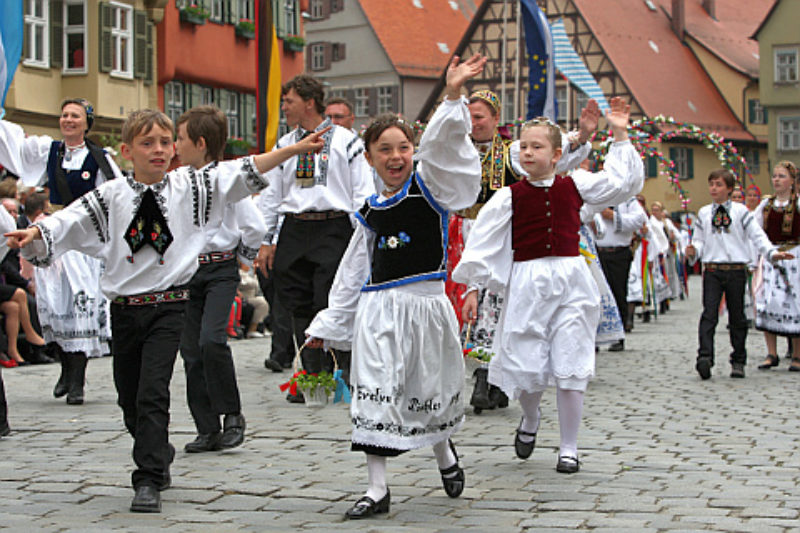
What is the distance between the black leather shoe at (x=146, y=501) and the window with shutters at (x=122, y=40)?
91.4 ft

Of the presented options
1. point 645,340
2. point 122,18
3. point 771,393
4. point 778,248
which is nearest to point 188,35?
point 122,18

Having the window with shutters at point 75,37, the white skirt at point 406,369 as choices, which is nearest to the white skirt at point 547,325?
the white skirt at point 406,369

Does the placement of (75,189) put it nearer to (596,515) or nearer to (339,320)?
(339,320)

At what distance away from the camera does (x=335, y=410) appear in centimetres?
982

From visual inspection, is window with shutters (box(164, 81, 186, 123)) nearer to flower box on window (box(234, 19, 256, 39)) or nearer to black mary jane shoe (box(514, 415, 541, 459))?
flower box on window (box(234, 19, 256, 39))

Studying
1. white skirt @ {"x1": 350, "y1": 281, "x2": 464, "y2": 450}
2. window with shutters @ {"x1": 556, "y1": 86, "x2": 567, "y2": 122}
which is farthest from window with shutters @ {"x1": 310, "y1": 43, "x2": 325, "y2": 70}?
white skirt @ {"x1": 350, "y1": 281, "x2": 464, "y2": 450}

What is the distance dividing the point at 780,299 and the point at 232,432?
8030 millimetres

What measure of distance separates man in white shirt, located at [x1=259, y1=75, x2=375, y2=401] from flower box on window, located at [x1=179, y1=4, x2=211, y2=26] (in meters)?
27.7

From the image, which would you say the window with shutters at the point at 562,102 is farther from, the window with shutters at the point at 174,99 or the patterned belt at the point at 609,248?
the patterned belt at the point at 609,248

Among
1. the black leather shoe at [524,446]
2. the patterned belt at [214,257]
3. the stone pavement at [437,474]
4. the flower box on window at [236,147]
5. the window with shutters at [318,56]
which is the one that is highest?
the window with shutters at [318,56]

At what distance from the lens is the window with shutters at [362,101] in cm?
6719

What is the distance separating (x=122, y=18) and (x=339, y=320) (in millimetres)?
28452

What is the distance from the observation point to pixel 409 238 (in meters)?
6.45

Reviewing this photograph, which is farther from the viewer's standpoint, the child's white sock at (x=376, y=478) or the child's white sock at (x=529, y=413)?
the child's white sock at (x=529, y=413)
